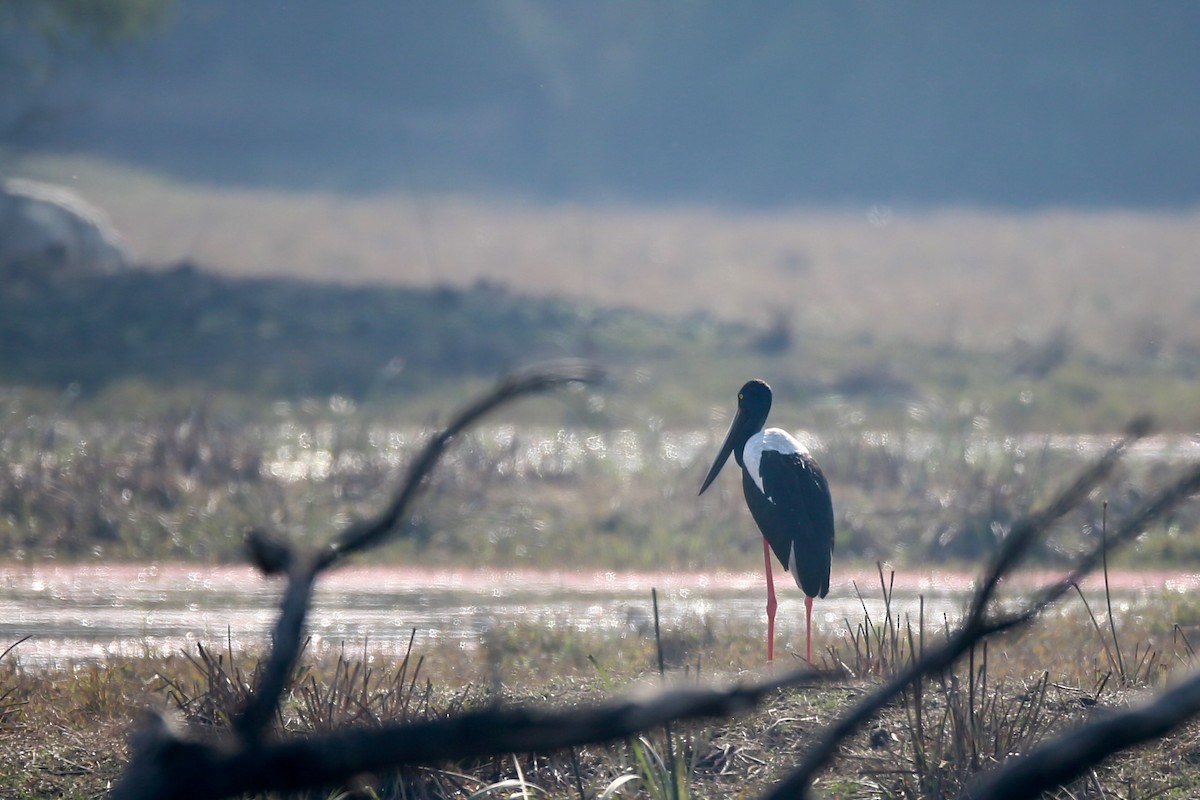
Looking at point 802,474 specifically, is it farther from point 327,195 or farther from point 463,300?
point 327,195

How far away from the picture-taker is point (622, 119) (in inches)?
2314

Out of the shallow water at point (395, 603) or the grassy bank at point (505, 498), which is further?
the grassy bank at point (505, 498)

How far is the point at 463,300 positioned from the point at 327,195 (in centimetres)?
2610

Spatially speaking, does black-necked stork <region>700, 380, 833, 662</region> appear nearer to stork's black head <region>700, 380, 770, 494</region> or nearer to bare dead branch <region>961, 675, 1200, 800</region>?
stork's black head <region>700, 380, 770, 494</region>

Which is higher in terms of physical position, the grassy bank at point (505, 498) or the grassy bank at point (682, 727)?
the grassy bank at point (505, 498)

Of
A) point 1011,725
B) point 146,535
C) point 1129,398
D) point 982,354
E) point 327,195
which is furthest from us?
point 327,195

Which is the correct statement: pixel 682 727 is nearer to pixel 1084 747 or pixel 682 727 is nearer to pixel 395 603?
pixel 1084 747

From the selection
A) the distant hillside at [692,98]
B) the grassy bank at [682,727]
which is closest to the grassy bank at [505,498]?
the grassy bank at [682,727]

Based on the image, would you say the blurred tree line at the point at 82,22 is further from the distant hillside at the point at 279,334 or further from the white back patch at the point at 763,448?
the white back patch at the point at 763,448

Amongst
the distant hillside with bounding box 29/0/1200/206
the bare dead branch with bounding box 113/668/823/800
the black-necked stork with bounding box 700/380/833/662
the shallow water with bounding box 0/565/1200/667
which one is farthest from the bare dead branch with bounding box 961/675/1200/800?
the distant hillside with bounding box 29/0/1200/206

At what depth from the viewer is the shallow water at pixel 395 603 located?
27.4 feet

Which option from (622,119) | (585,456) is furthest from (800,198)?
(585,456)

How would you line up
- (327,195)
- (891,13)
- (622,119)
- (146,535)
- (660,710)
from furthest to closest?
(891,13) < (622,119) < (327,195) < (146,535) < (660,710)

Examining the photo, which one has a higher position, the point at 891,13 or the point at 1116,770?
the point at 891,13
